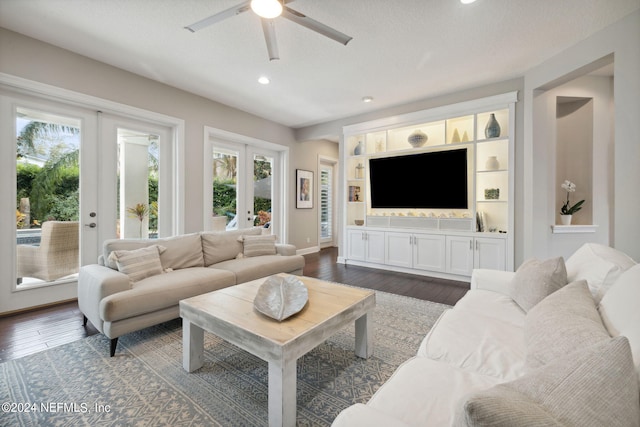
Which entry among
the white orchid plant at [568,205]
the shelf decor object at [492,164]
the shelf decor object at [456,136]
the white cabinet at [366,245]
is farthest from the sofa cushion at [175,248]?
the white orchid plant at [568,205]

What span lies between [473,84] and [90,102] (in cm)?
485

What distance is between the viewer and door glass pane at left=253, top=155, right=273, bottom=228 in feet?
17.4

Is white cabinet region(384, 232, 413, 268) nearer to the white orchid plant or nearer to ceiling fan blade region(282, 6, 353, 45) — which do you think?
the white orchid plant

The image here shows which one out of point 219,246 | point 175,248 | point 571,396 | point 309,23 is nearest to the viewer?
point 571,396

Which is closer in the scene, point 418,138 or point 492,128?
point 492,128

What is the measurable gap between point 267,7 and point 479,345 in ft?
8.17

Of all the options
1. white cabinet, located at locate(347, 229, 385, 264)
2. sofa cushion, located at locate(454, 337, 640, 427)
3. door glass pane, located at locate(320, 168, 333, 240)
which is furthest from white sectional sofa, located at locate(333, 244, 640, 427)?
door glass pane, located at locate(320, 168, 333, 240)

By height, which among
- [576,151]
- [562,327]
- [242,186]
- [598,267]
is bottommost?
[562,327]

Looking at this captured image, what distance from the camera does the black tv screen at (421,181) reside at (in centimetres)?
405

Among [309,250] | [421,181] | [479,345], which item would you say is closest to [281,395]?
[479,345]

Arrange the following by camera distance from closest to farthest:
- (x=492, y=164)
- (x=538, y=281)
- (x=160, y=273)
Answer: (x=538, y=281)
(x=160, y=273)
(x=492, y=164)

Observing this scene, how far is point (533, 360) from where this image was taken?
98cm

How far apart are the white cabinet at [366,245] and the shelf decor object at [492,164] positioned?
187cm

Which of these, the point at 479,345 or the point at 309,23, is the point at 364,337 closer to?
the point at 479,345
